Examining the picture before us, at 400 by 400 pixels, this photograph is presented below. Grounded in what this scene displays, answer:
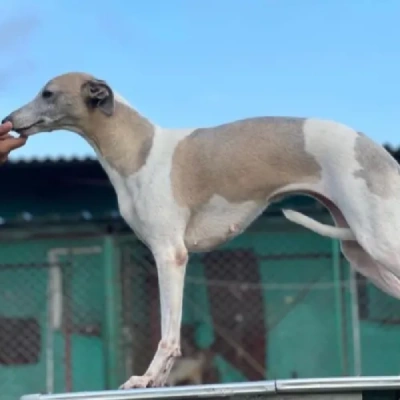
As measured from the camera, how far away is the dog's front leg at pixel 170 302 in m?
3.01

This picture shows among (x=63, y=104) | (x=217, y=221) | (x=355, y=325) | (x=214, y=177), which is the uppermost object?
(x=63, y=104)

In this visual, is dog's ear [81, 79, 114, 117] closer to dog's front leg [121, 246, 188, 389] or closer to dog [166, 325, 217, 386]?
dog's front leg [121, 246, 188, 389]

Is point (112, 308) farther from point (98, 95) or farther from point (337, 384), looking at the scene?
point (337, 384)

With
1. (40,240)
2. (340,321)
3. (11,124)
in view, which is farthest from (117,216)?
(11,124)

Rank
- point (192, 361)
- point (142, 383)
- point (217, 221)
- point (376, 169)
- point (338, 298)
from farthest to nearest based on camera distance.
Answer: point (192, 361)
point (338, 298)
point (217, 221)
point (376, 169)
point (142, 383)

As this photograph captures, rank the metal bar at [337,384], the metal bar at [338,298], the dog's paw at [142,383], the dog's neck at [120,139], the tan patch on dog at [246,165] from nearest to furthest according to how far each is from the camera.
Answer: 1. the metal bar at [337,384]
2. the dog's paw at [142,383]
3. the tan patch on dog at [246,165]
4. the dog's neck at [120,139]
5. the metal bar at [338,298]

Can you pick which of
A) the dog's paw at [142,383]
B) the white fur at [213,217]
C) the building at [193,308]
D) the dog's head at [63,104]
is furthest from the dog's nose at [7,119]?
the building at [193,308]

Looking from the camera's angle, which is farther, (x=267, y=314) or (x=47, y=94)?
(x=267, y=314)

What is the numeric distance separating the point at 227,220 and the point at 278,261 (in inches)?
135

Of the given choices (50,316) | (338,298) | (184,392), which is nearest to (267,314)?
(338,298)

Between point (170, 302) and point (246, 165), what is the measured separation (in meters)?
0.46

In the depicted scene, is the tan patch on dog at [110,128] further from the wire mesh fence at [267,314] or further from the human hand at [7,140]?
the wire mesh fence at [267,314]

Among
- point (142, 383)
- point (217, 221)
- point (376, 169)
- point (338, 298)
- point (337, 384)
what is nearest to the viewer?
point (337, 384)

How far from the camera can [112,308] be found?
6332mm
